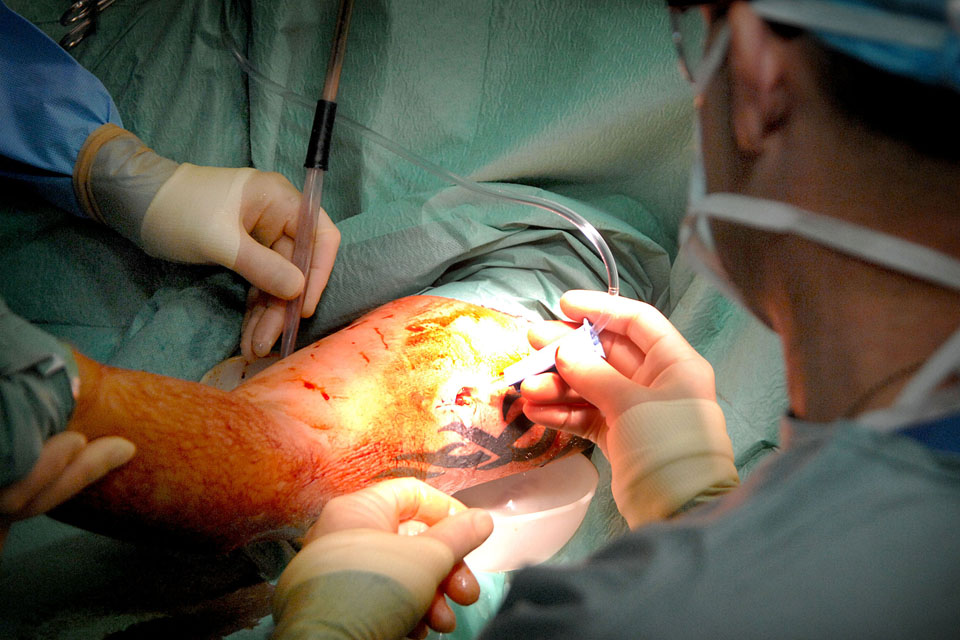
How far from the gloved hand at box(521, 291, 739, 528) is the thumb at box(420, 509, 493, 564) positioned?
0.78 feet

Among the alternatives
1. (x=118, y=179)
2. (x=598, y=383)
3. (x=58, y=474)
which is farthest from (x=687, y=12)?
(x=118, y=179)

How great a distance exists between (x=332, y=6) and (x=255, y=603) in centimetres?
115

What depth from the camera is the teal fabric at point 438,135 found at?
123cm

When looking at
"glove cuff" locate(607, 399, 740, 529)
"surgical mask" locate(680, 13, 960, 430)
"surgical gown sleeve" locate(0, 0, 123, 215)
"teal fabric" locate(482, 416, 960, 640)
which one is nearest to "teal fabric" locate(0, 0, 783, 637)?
"surgical gown sleeve" locate(0, 0, 123, 215)

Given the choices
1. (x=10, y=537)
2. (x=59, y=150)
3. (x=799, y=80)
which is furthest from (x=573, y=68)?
(x=10, y=537)

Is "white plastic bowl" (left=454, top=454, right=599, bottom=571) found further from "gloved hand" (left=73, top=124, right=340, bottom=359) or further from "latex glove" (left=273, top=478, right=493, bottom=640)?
"gloved hand" (left=73, top=124, right=340, bottom=359)

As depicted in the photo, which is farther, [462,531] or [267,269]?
[267,269]

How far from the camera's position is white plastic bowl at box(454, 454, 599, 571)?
1.18 m

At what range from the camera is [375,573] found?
30.6 inches

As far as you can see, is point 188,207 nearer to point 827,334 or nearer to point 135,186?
point 135,186

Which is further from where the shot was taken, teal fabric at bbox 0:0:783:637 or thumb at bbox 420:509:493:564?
teal fabric at bbox 0:0:783:637

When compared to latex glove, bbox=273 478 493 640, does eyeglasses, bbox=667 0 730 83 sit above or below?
above

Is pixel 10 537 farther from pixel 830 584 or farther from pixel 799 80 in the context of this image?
pixel 799 80

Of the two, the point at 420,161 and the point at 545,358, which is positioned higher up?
the point at 420,161
